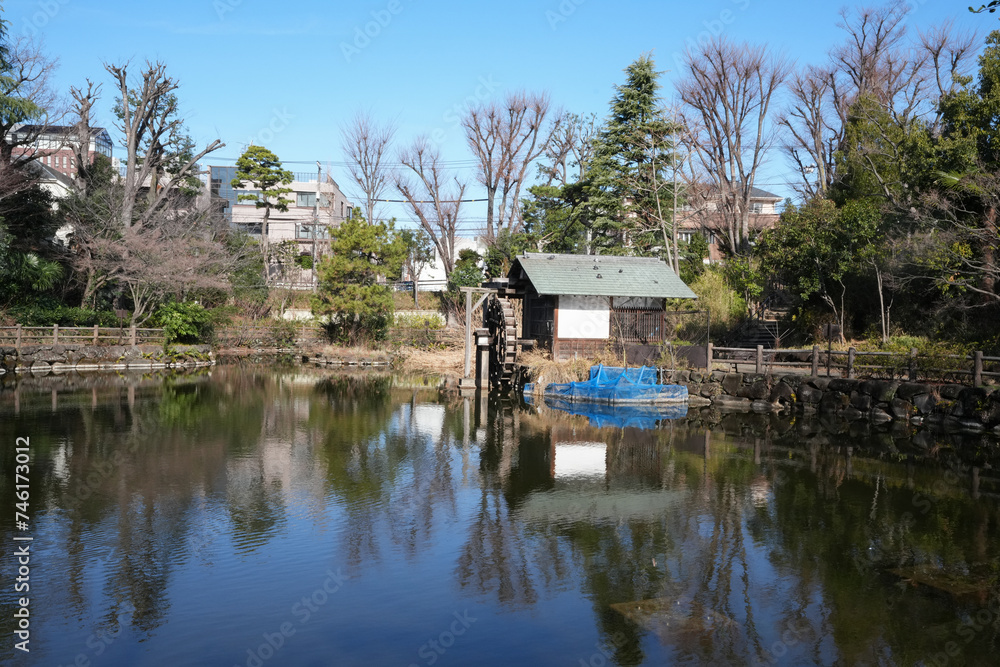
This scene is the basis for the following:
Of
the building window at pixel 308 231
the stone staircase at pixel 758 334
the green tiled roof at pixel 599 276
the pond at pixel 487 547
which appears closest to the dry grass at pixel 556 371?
the green tiled roof at pixel 599 276

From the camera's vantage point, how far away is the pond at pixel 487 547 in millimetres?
7043

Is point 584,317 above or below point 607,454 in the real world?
above

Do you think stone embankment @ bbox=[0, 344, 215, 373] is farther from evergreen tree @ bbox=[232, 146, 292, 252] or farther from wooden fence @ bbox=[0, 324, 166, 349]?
evergreen tree @ bbox=[232, 146, 292, 252]

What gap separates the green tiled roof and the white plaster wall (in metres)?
0.53

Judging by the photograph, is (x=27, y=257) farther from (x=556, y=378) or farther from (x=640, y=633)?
(x=640, y=633)

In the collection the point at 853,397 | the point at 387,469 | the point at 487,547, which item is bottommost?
the point at 487,547

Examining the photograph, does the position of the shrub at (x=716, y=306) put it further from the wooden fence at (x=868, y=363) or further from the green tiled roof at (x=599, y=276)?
the wooden fence at (x=868, y=363)

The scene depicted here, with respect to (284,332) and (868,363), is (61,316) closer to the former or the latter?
(284,332)

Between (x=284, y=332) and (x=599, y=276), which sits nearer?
(x=599, y=276)

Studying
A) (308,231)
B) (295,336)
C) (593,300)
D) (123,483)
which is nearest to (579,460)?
(123,483)

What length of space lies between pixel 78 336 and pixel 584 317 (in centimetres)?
1949

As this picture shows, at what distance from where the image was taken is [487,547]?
31.5ft

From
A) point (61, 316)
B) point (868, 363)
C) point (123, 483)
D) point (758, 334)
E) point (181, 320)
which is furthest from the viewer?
point (181, 320)

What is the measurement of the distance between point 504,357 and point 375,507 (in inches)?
603
